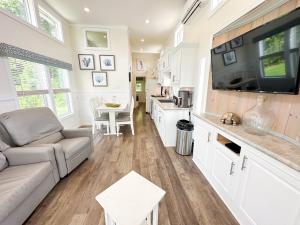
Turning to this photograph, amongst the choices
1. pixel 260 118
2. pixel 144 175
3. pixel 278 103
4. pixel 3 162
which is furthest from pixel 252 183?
pixel 3 162

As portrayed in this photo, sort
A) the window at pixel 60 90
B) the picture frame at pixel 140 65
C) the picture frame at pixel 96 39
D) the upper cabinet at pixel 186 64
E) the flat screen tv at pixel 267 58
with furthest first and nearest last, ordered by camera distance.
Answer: the picture frame at pixel 140 65 < the picture frame at pixel 96 39 < the window at pixel 60 90 < the upper cabinet at pixel 186 64 < the flat screen tv at pixel 267 58

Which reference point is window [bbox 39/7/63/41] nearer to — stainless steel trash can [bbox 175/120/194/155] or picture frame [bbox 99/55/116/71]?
picture frame [bbox 99/55/116/71]

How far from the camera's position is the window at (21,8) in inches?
85.0

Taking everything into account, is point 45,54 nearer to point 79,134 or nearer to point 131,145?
point 79,134

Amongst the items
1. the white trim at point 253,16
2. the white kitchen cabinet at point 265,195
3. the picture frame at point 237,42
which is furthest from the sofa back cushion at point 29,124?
the white trim at point 253,16

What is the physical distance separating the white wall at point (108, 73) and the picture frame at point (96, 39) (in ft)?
0.31

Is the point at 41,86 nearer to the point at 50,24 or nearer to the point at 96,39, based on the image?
the point at 50,24

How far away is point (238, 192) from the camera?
132 centimetres

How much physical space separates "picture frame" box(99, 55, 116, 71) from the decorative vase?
411 cm

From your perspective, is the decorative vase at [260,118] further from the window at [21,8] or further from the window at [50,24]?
the window at [50,24]

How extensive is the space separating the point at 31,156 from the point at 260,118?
2.72 m

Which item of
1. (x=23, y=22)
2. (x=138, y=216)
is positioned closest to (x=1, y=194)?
(x=138, y=216)

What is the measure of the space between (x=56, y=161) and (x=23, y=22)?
265 centimetres

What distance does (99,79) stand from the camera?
175 inches
